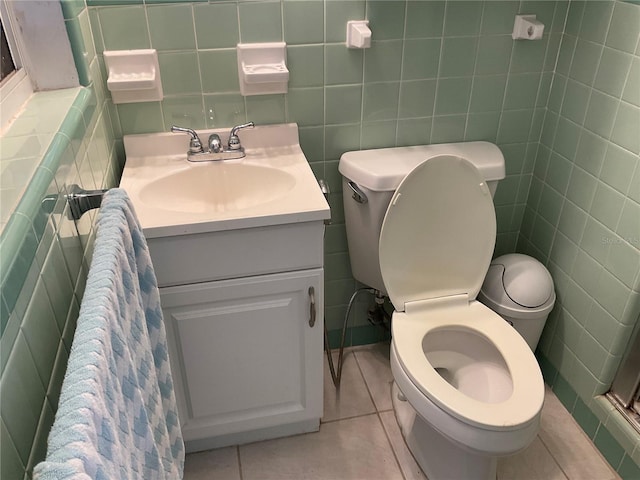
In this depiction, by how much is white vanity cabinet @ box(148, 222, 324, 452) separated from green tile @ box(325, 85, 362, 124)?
45 centimetres

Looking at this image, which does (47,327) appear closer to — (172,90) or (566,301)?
(172,90)

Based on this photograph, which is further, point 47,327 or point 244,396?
point 244,396

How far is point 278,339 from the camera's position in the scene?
57.4 inches

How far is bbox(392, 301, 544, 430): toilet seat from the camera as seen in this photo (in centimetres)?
126

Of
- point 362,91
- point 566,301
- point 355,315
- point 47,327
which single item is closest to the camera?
point 47,327

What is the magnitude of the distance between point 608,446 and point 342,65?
1.37 meters

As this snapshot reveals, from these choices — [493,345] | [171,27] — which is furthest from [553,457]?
[171,27]

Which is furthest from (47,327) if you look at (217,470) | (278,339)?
(217,470)

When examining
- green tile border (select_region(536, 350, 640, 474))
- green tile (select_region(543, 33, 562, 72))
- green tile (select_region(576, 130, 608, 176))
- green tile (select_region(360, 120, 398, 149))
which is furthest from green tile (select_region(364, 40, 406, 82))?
green tile border (select_region(536, 350, 640, 474))

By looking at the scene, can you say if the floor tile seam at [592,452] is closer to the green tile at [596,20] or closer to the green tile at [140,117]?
the green tile at [596,20]

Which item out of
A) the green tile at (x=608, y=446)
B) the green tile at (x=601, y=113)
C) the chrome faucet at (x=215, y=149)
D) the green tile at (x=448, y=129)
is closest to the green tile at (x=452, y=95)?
the green tile at (x=448, y=129)

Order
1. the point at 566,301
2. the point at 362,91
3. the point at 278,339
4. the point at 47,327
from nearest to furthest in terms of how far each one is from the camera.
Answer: the point at 47,327 → the point at 278,339 → the point at 362,91 → the point at 566,301

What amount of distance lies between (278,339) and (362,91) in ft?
2.47

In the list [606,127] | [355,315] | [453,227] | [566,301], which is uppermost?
[606,127]
